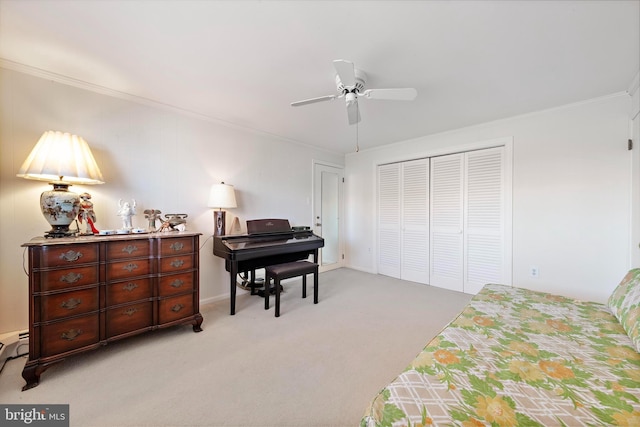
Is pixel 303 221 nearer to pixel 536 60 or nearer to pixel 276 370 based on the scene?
pixel 276 370

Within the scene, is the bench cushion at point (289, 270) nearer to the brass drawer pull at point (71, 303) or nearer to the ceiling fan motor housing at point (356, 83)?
the brass drawer pull at point (71, 303)

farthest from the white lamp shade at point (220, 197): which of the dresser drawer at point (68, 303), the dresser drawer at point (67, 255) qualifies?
the dresser drawer at point (68, 303)

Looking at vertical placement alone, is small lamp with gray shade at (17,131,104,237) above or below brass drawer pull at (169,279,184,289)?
above

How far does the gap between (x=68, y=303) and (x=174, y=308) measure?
→ 72 cm

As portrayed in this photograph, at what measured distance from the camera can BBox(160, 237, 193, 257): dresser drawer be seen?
84.7 inches

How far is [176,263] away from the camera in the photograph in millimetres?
2230

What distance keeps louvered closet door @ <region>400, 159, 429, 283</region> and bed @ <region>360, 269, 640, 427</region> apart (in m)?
2.38

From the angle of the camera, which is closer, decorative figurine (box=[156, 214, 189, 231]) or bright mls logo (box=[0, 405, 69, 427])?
bright mls logo (box=[0, 405, 69, 427])

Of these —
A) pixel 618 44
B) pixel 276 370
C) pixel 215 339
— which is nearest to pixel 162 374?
pixel 215 339

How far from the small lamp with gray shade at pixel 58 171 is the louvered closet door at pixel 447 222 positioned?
4227 mm

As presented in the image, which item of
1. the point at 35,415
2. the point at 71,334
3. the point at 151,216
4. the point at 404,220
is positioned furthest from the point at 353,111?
the point at 35,415

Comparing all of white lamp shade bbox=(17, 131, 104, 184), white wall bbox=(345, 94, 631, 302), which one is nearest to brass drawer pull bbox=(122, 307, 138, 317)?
white lamp shade bbox=(17, 131, 104, 184)

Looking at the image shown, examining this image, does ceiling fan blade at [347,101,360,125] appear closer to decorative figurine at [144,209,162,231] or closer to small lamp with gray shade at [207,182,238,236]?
small lamp with gray shade at [207,182,238,236]

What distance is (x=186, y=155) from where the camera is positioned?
2.87 meters
